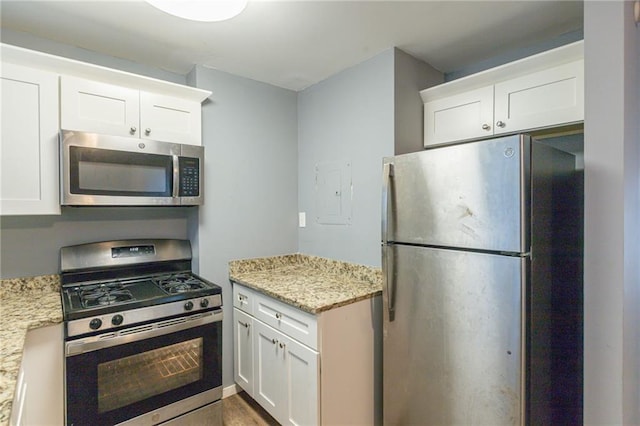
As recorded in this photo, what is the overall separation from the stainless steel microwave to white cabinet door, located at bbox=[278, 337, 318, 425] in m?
1.09

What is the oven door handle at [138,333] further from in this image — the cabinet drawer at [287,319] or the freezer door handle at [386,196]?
the freezer door handle at [386,196]

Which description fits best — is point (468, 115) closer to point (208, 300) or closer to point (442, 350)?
point (442, 350)

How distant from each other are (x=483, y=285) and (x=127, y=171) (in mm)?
1931

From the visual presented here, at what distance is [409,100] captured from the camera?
2129mm

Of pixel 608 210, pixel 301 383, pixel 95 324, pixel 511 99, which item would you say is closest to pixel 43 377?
pixel 95 324

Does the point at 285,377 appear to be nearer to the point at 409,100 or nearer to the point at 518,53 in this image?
the point at 409,100

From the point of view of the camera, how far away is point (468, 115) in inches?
78.6

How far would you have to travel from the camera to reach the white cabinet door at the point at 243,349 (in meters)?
2.19

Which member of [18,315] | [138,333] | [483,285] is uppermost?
[483,285]

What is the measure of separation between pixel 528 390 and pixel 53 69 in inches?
105

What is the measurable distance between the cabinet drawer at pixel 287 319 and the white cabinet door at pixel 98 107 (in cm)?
128

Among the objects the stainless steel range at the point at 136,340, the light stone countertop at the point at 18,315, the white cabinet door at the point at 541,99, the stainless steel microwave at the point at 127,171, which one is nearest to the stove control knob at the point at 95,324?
the stainless steel range at the point at 136,340

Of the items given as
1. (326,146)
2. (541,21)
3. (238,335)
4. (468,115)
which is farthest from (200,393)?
(541,21)

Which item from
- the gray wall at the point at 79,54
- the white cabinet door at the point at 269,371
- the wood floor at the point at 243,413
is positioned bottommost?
the wood floor at the point at 243,413
